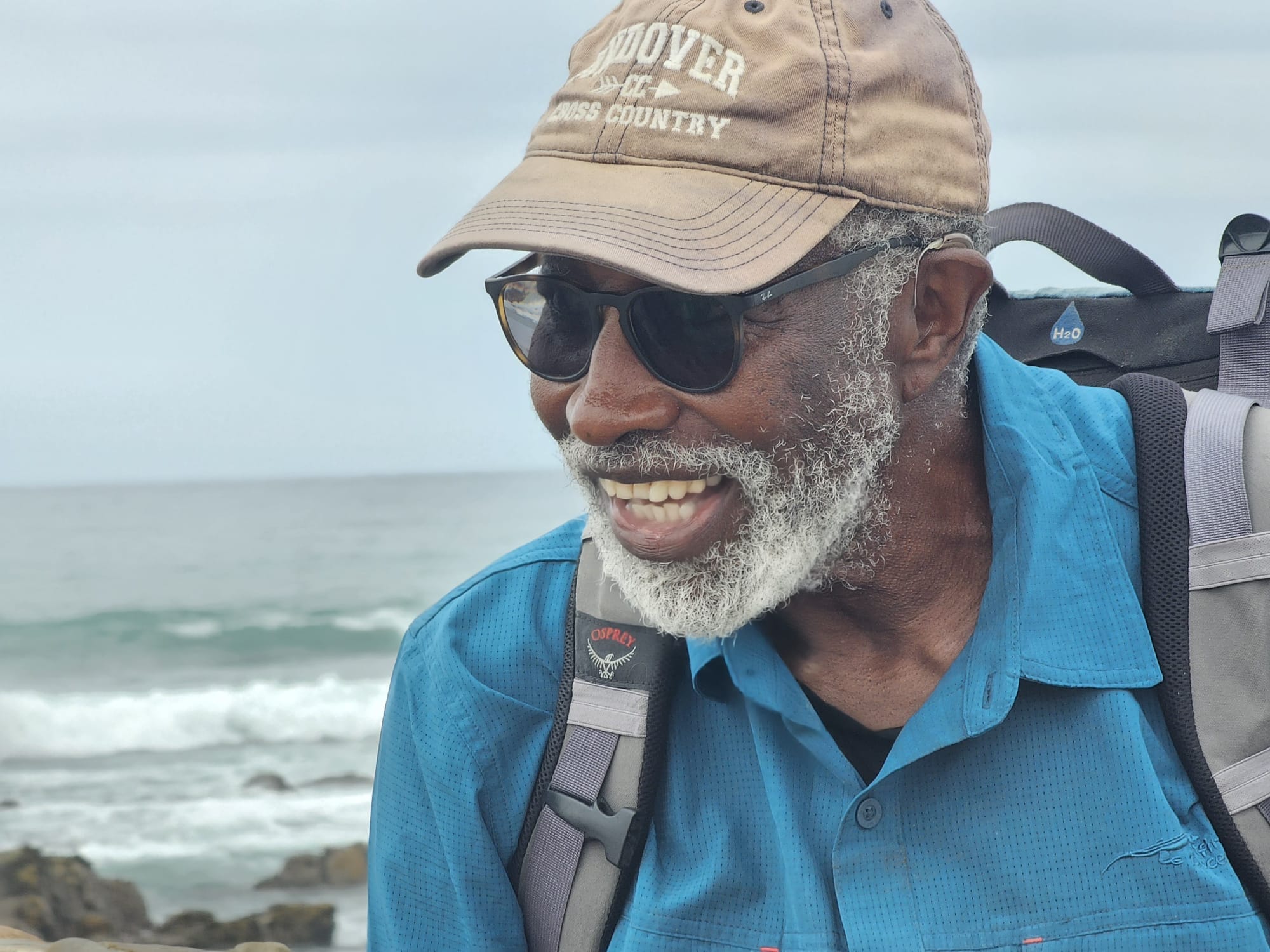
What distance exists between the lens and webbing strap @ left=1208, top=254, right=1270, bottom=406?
8.05 feet

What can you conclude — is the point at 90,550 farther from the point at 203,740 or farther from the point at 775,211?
the point at 775,211

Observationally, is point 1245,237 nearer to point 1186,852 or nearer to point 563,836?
point 1186,852

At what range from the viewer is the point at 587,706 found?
2068mm

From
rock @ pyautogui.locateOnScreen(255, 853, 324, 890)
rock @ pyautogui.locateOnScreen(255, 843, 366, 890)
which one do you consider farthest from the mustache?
rock @ pyautogui.locateOnScreen(255, 853, 324, 890)

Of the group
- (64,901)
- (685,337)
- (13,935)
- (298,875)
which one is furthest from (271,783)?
(685,337)

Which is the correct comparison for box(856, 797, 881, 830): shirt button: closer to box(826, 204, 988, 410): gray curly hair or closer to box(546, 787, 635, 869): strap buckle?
box(546, 787, 635, 869): strap buckle

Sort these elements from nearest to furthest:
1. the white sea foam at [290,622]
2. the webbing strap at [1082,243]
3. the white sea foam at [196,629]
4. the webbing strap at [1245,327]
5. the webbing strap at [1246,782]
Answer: the webbing strap at [1246,782], the webbing strap at [1245,327], the webbing strap at [1082,243], the white sea foam at [196,629], the white sea foam at [290,622]

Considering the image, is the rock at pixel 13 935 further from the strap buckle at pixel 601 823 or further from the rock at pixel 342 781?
the rock at pixel 342 781

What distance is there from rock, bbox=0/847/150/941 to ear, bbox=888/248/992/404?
28.6 feet

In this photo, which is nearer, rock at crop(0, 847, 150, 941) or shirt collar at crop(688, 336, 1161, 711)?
shirt collar at crop(688, 336, 1161, 711)

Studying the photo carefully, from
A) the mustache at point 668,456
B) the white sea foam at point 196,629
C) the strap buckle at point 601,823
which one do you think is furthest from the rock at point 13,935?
the white sea foam at point 196,629

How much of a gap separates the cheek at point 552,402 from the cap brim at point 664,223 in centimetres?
27

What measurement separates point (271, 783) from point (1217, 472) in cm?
1331

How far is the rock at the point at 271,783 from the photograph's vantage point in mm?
13727
